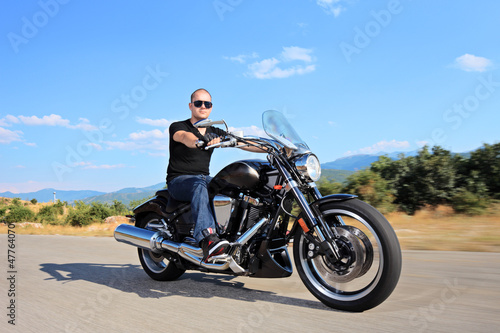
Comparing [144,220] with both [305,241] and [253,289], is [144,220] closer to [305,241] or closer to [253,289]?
[253,289]

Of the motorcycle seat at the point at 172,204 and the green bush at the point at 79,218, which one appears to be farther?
the green bush at the point at 79,218

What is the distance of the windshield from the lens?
3.61 metres

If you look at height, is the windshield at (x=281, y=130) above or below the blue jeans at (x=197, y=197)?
above

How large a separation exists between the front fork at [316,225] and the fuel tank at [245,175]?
0.28 m

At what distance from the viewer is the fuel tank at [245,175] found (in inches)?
146

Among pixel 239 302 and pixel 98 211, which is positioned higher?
pixel 98 211

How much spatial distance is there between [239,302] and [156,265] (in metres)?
1.73

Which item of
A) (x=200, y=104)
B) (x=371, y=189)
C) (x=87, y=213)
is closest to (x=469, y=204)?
(x=371, y=189)

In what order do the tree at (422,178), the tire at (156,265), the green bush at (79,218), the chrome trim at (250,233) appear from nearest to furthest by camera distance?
the chrome trim at (250,233), the tire at (156,265), the tree at (422,178), the green bush at (79,218)

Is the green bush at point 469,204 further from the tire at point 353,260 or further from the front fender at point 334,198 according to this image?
the front fender at point 334,198

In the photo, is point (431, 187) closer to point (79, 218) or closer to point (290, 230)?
point (290, 230)

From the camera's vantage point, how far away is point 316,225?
3289mm

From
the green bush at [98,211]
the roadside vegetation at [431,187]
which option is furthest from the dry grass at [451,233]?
the green bush at [98,211]

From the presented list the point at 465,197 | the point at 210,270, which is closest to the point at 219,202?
the point at 210,270
